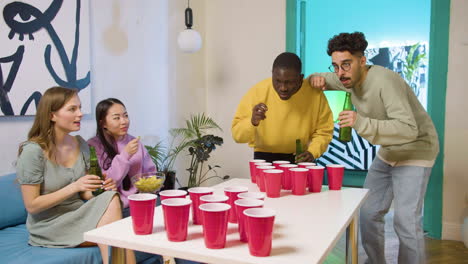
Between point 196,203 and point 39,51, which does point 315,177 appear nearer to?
point 196,203

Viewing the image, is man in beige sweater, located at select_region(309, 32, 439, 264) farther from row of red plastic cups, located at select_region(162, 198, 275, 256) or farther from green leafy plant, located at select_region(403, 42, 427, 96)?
green leafy plant, located at select_region(403, 42, 427, 96)

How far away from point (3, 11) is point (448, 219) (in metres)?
3.70

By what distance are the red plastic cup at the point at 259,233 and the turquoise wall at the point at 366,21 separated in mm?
3666

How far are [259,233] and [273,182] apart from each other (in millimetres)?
641

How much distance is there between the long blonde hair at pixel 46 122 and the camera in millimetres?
1944

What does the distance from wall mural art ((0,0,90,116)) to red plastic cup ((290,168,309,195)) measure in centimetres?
179

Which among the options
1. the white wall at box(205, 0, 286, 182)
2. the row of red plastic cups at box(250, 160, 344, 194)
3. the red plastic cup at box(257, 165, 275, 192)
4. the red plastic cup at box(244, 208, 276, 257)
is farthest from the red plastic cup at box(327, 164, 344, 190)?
the white wall at box(205, 0, 286, 182)

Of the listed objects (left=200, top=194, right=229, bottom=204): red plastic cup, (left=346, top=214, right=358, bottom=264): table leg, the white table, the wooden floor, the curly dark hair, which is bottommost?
the wooden floor

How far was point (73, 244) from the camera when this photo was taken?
1832 mm

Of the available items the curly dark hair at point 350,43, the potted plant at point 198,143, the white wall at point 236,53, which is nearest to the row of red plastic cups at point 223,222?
the curly dark hair at point 350,43

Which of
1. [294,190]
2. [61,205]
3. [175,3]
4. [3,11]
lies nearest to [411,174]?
[294,190]

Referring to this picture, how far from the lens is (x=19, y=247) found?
186 centimetres

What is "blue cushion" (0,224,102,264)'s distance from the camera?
1.70 metres

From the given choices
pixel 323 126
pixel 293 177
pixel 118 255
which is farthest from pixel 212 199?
pixel 323 126
